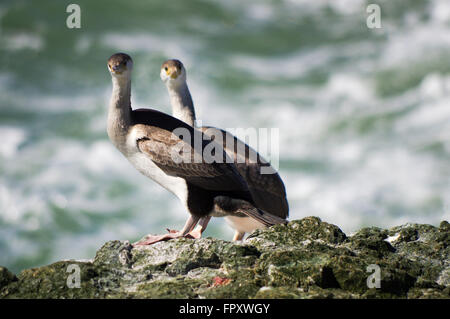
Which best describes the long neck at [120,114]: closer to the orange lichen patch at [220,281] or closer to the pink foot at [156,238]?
the pink foot at [156,238]

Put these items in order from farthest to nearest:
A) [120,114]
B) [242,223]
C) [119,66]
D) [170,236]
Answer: [242,223], [119,66], [120,114], [170,236]

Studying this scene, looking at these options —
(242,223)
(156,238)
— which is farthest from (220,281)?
(242,223)

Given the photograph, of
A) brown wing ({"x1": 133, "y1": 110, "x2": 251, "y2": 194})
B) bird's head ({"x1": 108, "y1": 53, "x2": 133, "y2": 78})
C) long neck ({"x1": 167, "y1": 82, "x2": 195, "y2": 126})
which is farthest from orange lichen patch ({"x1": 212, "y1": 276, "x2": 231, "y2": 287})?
long neck ({"x1": 167, "y1": 82, "x2": 195, "y2": 126})

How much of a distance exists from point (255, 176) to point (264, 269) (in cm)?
461

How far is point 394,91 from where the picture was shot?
107 feet

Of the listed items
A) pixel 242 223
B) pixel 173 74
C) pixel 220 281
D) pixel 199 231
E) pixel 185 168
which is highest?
pixel 173 74

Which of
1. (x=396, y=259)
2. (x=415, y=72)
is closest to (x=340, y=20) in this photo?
(x=415, y=72)

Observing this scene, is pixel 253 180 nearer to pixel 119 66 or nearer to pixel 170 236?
pixel 170 236

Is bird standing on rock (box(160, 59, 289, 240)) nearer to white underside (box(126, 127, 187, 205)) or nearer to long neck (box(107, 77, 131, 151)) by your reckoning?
white underside (box(126, 127, 187, 205))

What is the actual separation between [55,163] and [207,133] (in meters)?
19.7

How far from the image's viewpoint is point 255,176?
1109 centimetres

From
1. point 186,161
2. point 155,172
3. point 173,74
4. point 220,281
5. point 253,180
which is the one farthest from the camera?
point 173,74
